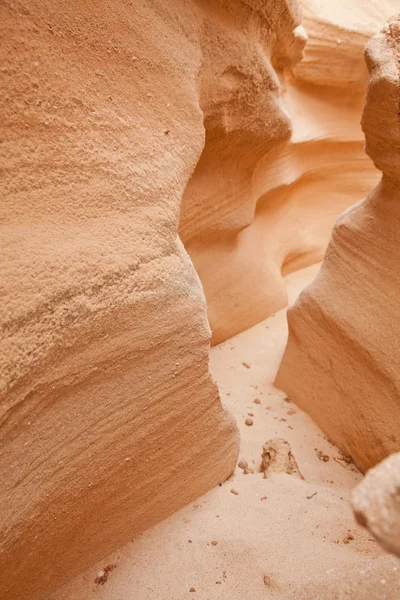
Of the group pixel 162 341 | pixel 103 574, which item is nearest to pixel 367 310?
pixel 162 341

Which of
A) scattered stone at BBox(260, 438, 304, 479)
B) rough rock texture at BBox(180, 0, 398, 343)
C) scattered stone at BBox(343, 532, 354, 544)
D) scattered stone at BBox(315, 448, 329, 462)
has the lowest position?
scattered stone at BBox(315, 448, 329, 462)

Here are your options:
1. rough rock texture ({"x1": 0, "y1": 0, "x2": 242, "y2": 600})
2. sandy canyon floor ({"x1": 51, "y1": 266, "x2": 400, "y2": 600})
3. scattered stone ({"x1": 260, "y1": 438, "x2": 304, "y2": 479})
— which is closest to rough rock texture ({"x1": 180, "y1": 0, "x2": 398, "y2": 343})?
rough rock texture ({"x1": 0, "y1": 0, "x2": 242, "y2": 600})

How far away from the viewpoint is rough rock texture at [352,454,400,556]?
525 mm

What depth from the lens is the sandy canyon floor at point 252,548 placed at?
3.97ft

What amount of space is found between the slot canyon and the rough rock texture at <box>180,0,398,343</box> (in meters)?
0.02

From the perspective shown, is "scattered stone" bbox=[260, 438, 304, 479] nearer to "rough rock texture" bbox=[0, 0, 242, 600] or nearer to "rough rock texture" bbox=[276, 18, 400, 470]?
"rough rock texture" bbox=[276, 18, 400, 470]

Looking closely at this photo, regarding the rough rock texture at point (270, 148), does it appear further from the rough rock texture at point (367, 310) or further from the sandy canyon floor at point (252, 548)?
the sandy canyon floor at point (252, 548)

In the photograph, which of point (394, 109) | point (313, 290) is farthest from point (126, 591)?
point (394, 109)

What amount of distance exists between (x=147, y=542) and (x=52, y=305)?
2.77ft

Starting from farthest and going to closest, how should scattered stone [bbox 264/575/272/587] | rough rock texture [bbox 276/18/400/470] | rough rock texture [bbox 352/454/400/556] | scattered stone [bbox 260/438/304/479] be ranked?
scattered stone [bbox 260/438/304/479], rough rock texture [bbox 276/18/400/470], scattered stone [bbox 264/575/272/587], rough rock texture [bbox 352/454/400/556]

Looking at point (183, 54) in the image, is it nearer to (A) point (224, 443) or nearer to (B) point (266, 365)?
(A) point (224, 443)

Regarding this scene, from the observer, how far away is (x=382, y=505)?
54cm

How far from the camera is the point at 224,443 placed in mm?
1542

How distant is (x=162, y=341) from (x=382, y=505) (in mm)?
751
